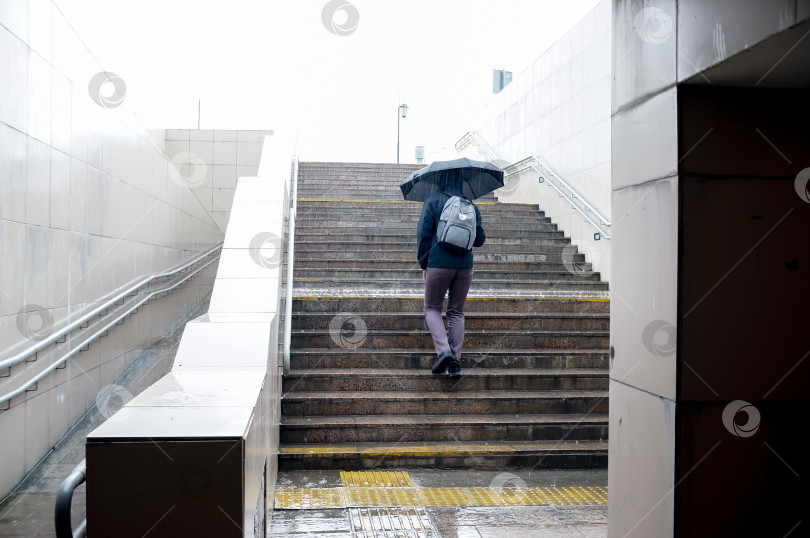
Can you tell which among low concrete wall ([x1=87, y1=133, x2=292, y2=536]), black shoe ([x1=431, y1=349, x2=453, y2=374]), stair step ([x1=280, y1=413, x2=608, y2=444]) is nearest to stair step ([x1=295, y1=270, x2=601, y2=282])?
black shoe ([x1=431, y1=349, x2=453, y2=374])

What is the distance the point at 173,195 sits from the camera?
8.36m

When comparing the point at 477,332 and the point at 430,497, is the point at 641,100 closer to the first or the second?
the point at 430,497

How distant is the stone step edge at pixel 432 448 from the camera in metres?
4.86

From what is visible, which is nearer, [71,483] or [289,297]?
[71,483]

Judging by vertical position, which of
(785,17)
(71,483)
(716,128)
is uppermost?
(785,17)

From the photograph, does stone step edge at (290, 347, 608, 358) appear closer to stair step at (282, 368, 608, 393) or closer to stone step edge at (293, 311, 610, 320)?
stair step at (282, 368, 608, 393)

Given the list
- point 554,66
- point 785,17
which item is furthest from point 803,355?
point 554,66

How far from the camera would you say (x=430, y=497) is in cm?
426

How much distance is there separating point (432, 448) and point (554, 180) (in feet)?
21.3

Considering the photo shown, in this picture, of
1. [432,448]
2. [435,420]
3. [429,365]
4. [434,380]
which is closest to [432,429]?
[435,420]

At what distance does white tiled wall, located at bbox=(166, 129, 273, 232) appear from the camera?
12.5m

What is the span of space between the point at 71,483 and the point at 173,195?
23.3 ft

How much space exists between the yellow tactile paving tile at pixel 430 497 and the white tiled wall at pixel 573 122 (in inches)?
184

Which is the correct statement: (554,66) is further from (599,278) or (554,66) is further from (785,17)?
(785,17)
